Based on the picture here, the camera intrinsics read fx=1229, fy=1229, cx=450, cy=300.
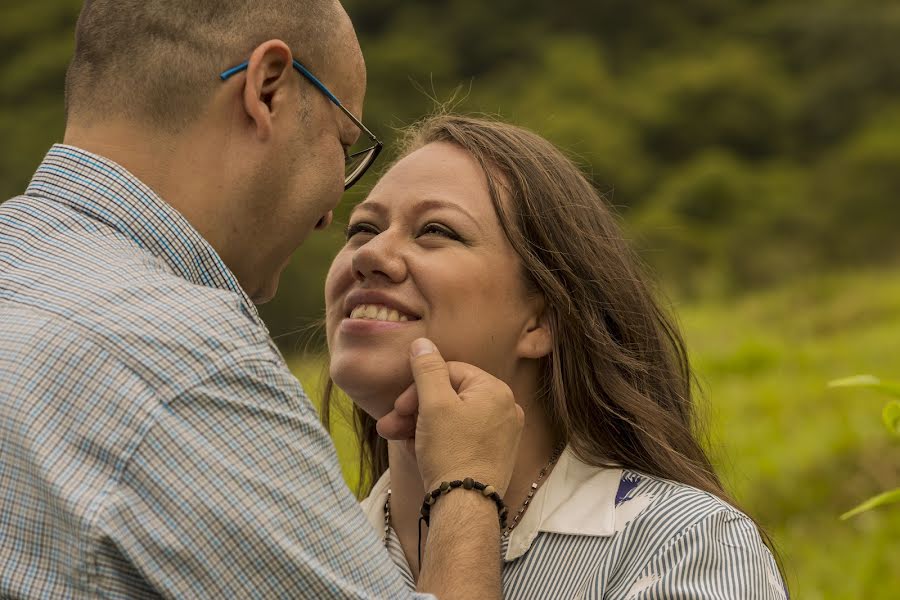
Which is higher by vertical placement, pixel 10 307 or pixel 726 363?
pixel 10 307

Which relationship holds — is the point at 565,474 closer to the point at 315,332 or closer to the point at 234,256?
the point at 234,256

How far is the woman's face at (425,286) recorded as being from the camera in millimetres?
2959

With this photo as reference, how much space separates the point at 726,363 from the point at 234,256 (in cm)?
837

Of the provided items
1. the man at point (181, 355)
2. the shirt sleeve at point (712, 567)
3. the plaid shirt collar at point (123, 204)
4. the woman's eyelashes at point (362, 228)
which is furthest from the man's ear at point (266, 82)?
the shirt sleeve at point (712, 567)

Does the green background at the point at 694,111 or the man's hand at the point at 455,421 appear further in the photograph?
the green background at the point at 694,111

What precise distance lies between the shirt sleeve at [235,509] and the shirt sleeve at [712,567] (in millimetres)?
745

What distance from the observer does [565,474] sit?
10.0ft

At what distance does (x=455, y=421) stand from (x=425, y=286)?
41cm

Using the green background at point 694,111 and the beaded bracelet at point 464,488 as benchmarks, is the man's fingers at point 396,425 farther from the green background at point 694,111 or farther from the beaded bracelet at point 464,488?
the green background at point 694,111

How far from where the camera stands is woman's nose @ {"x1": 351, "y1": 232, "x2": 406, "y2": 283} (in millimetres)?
2980

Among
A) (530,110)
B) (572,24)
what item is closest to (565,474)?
(530,110)

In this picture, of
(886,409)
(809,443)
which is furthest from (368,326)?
(809,443)

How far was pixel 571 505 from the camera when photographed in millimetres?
2939

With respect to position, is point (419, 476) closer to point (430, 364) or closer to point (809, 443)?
point (430, 364)
